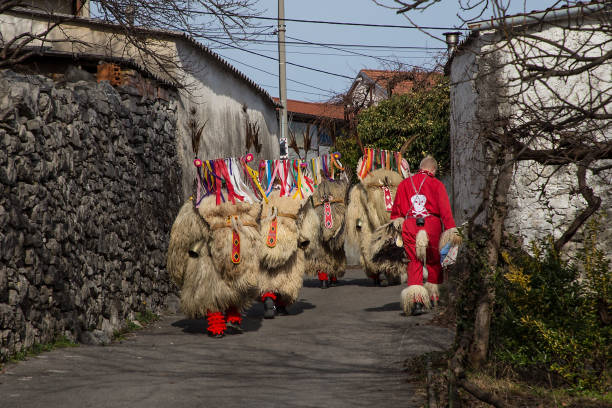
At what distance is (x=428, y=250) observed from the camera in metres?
10.6

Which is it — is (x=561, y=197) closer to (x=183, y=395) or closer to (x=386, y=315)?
(x=386, y=315)

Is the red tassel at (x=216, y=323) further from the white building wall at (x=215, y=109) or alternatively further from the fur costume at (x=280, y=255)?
the white building wall at (x=215, y=109)

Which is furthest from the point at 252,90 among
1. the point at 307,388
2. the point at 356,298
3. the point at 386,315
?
the point at 307,388

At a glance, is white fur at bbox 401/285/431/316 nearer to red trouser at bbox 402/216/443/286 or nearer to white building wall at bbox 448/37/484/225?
red trouser at bbox 402/216/443/286

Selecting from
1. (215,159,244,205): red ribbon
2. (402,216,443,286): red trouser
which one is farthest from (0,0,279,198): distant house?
(402,216,443,286): red trouser

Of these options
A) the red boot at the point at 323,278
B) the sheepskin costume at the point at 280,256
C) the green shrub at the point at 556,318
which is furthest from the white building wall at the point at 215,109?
the green shrub at the point at 556,318

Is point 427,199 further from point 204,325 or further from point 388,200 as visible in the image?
point 388,200

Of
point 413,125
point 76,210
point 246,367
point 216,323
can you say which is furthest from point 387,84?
point 246,367

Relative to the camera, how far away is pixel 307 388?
6617mm

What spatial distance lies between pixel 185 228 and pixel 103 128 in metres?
1.61

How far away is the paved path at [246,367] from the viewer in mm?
6195

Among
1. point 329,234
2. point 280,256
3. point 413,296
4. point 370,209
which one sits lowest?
point 413,296

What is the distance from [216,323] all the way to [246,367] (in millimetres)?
2067

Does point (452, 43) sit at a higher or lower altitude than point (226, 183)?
higher
